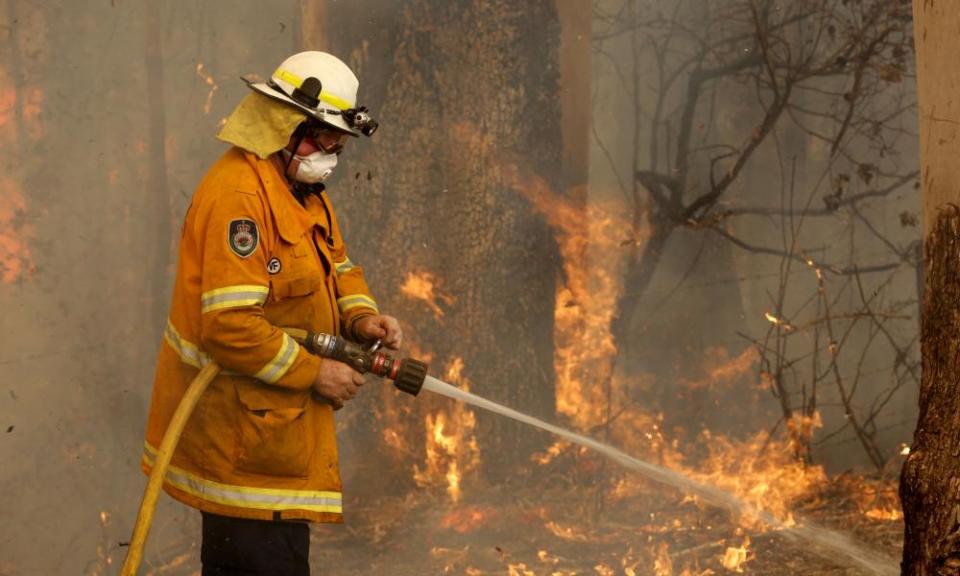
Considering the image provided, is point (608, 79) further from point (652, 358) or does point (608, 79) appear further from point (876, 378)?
point (876, 378)

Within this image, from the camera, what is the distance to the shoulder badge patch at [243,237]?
3240mm

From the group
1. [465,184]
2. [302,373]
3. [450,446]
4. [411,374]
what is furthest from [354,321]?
[450,446]

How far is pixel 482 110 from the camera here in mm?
6133

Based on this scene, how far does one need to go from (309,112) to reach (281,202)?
306mm

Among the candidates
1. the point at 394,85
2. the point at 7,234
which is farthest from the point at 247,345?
the point at 394,85

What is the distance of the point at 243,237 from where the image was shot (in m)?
3.25

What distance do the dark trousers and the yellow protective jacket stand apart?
73mm

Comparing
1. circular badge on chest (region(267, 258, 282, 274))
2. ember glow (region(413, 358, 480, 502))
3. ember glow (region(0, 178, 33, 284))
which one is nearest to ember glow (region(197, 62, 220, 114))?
ember glow (region(0, 178, 33, 284))

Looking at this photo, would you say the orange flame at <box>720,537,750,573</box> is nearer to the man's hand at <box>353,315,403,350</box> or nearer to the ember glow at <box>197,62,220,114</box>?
the man's hand at <box>353,315,403,350</box>

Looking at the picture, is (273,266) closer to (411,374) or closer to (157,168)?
(411,374)

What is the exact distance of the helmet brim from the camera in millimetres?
3432

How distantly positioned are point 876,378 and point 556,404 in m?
2.06

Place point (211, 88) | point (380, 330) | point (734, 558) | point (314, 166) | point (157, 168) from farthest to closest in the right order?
point (734, 558) → point (211, 88) → point (157, 168) → point (380, 330) → point (314, 166)

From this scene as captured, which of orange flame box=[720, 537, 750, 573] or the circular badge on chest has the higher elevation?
the circular badge on chest
